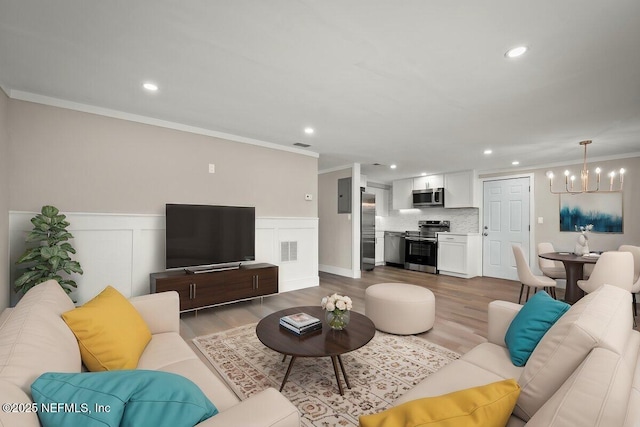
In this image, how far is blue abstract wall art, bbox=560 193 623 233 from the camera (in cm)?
489

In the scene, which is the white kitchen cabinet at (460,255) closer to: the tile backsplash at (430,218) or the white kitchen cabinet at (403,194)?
the tile backsplash at (430,218)

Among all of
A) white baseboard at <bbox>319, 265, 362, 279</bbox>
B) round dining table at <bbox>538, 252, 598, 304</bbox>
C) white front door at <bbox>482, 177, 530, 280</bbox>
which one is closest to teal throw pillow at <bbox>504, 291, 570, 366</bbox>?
round dining table at <bbox>538, 252, 598, 304</bbox>

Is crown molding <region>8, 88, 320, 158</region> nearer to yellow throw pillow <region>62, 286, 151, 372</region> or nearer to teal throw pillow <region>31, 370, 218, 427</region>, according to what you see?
yellow throw pillow <region>62, 286, 151, 372</region>

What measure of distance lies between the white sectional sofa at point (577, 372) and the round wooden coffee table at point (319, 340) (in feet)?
2.13

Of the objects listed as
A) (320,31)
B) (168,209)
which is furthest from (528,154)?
(168,209)

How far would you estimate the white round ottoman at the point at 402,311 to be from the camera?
2998 millimetres

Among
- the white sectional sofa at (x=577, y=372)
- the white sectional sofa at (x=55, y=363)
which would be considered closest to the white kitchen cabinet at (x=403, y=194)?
the white sectional sofa at (x=577, y=372)

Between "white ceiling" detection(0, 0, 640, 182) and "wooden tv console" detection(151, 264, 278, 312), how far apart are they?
6.30 ft

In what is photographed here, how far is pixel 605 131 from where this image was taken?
3750 mm

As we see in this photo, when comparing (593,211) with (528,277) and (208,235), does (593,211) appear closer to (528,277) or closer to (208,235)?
(528,277)

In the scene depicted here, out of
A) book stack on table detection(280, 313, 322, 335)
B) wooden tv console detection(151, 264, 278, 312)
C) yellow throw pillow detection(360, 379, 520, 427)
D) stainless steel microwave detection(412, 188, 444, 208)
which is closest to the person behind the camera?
yellow throw pillow detection(360, 379, 520, 427)

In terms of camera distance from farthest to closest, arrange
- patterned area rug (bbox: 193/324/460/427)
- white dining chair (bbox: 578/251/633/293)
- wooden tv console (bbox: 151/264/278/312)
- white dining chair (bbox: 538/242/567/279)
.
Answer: white dining chair (bbox: 538/242/567/279) < wooden tv console (bbox: 151/264/278/312) < white dining chair (bbox: 578/251/633/293) < patterned area rug (bbox: 193/324/460/427)

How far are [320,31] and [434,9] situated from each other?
2.26 feet

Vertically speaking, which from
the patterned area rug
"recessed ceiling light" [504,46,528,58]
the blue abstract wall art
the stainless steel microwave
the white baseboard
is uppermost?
"recessed ceiling light" [504,46,528,58]
